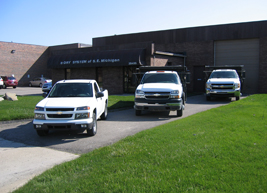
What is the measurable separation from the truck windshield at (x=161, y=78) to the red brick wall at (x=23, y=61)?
34862 mm

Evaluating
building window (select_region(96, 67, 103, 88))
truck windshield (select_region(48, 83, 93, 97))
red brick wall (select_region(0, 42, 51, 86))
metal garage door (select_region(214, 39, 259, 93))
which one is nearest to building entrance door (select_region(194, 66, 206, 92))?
metal garage door (select_region(214, 39, 259, 93))

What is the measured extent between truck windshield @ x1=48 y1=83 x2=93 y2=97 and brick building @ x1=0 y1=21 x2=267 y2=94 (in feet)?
45.4

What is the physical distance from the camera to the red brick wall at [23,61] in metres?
41.7

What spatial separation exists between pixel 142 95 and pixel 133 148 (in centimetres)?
545

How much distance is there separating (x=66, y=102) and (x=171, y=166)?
432cm

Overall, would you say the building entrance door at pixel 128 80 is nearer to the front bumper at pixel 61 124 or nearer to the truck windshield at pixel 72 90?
the truck windshield at pixel 72 90

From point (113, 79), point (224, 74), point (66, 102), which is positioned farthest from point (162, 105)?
point (113, 79)

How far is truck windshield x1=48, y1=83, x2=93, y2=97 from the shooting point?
9.20 m

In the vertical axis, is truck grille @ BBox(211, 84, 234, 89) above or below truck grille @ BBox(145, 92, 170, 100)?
above

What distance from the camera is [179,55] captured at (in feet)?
89.9

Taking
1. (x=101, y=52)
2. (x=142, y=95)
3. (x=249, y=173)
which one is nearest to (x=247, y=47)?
(x=101, y=52)

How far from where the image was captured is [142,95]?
1156 centimetres

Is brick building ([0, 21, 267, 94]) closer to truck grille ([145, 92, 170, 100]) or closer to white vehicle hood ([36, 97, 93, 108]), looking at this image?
truck grille ([145, 92, 170, 100])

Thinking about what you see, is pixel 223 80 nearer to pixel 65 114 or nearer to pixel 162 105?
pixel 162 105
